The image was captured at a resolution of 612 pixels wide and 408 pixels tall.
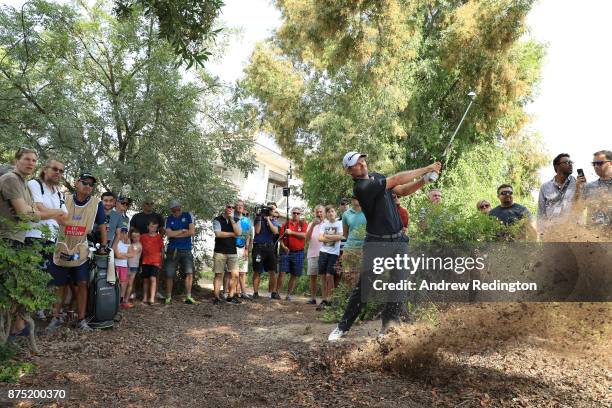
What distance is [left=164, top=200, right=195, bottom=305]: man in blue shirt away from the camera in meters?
9.46

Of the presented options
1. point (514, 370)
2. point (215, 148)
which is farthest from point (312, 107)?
point (514, 370)

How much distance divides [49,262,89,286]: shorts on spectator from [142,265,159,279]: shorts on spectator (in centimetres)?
237

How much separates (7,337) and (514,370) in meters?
4.48

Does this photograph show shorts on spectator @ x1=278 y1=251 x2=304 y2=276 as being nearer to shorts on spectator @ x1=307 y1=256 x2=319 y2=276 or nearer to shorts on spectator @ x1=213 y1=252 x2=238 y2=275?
shorts on spectator @ x1=307 y1=256 x2=319 y2=276

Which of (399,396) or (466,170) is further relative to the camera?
(466,170)

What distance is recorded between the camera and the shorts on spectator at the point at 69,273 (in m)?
6.52

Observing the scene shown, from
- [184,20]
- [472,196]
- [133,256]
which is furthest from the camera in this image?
[472,196]

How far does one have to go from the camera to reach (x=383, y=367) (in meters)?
4.59

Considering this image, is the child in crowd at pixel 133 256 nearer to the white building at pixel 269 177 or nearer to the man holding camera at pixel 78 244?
the man holding camera at pixel 78 244

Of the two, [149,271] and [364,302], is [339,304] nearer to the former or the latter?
[364,302]

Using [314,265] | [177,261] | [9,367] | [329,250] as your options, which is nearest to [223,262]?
[177,261]

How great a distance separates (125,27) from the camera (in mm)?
9383

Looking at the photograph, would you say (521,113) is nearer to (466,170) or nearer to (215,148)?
(466,170)

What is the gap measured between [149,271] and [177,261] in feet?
2.28
